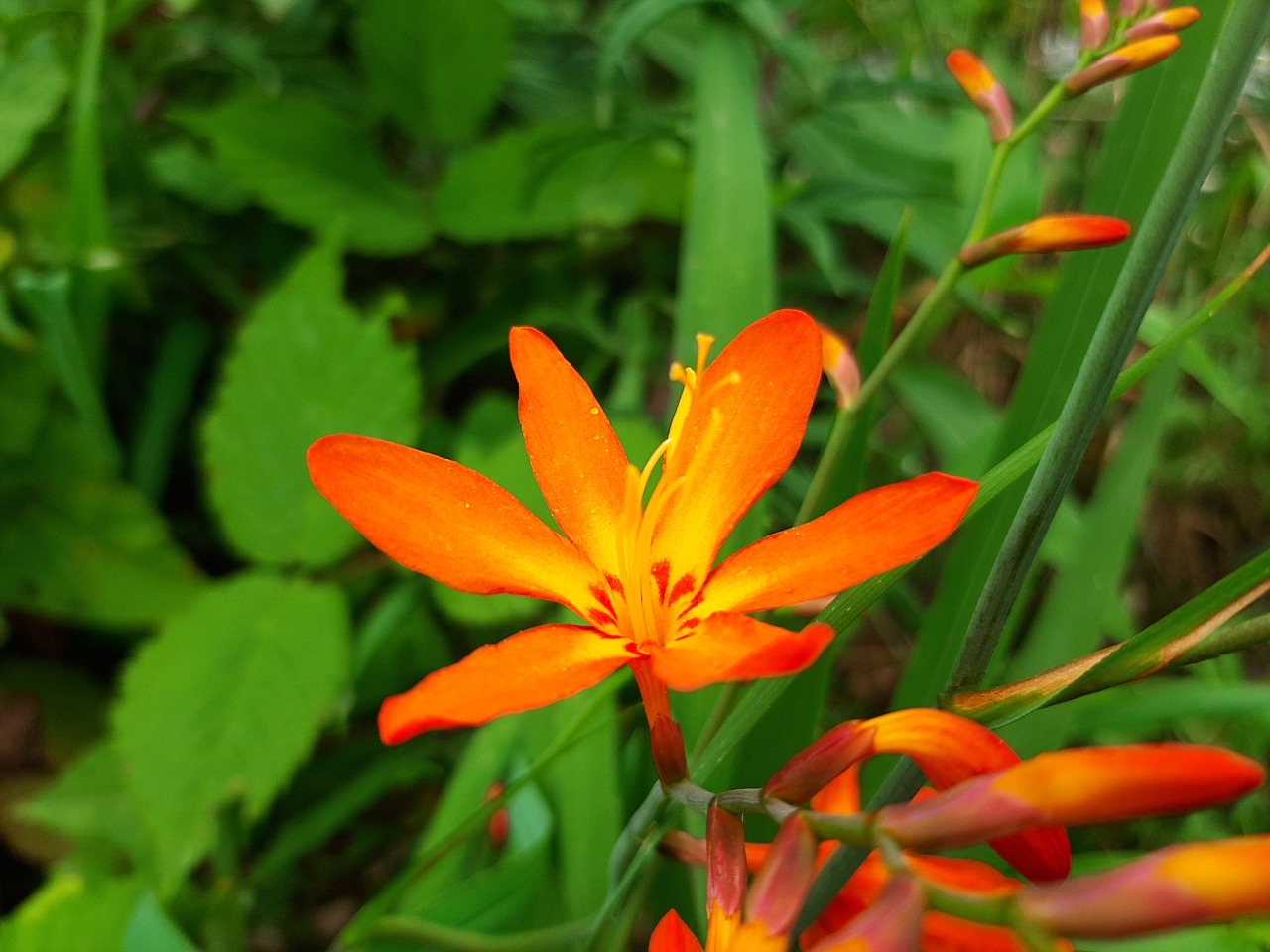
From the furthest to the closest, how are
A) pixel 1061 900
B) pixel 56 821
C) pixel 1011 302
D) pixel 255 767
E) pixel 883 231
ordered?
pixel 1011 302, pixel 883 231, pixel 56 821, pixel 255 767, pixel 1061 900

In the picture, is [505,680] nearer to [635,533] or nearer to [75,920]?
[635,533]

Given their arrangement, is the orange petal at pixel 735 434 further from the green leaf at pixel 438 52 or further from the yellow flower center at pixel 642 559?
the green leaf at pixel 438 52

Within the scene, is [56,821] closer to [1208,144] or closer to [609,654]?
[609,654]

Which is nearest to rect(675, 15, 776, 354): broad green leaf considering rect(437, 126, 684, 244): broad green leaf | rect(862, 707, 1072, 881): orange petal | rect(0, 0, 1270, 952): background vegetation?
rect(0, 0, 1270, 952): background vegetation

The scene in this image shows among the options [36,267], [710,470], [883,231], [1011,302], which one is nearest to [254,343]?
[36,267]

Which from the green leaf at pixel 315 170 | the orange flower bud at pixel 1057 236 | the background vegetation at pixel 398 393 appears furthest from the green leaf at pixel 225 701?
the orange flower bud at pixel 1057 236

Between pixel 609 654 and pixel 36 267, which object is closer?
pixel 609 654
